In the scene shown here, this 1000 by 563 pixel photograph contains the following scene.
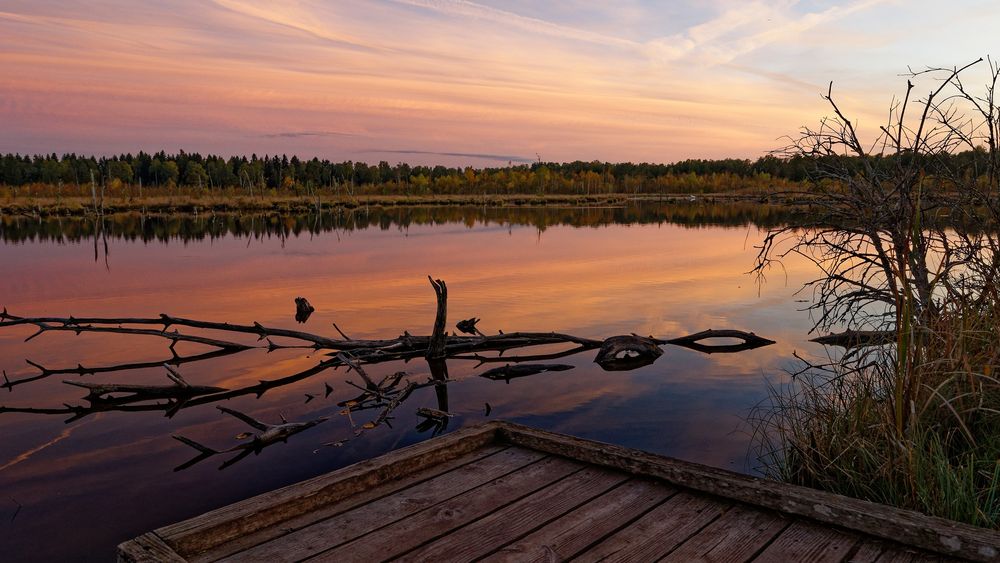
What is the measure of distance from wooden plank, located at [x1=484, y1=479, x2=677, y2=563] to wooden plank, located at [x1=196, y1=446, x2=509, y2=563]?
0.94 metres

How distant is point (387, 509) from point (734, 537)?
5.80ft

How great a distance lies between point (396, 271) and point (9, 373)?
59.5ft

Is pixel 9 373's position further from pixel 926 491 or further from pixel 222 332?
pixel 926 491

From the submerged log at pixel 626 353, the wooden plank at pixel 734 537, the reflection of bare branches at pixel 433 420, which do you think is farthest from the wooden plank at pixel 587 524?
the submerged log at pixel 626 353

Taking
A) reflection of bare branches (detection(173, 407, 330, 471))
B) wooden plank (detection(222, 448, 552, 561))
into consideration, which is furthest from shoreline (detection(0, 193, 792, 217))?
wooden plank (detection(222, 448, 552, 561))

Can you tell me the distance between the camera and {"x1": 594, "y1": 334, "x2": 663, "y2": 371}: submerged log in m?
12.9

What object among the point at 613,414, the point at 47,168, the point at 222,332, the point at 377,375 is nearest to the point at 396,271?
the point at 222,332

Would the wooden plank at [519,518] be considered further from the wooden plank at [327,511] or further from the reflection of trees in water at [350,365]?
the reflection of trees in water at [350,365]

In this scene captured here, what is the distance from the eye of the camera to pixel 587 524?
3.56 meters

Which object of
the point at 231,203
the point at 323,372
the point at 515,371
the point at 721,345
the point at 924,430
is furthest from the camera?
the point at 231,203

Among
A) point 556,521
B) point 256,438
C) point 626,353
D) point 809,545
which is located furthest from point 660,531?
point 626,353

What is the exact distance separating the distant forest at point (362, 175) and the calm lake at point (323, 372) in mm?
96509

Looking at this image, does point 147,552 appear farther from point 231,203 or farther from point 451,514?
point 231,203

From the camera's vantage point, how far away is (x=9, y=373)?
39.7 ft
